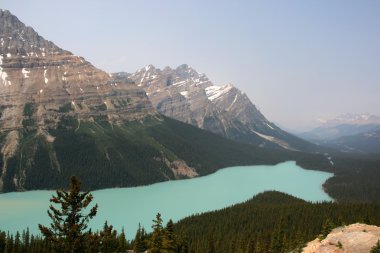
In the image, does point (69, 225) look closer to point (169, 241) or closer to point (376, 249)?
point (169, 241)

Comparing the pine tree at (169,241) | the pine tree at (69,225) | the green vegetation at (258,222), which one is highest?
the pine tree at (69,225)

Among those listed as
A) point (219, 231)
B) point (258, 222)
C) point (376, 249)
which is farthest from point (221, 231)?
point (376, 249)

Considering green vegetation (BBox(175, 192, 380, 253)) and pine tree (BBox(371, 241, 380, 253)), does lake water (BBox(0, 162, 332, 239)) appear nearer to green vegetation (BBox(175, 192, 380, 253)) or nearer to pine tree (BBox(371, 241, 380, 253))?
green vegetation (BBox(175, 192, 380, 253))

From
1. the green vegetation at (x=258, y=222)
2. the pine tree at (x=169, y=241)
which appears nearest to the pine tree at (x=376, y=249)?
the pine tree at (x=169, y=241)

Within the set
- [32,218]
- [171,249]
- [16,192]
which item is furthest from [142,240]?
A: [16,192]

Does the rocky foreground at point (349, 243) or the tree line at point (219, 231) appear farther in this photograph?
the rocky foreground at point (349, 243)

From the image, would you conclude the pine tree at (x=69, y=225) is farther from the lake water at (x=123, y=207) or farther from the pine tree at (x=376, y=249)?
the lake water at (x=123, y=207)

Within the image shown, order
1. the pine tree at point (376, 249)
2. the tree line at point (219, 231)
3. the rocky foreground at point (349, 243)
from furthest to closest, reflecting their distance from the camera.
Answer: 1. the rocky foreground at point (349, 243)
2. the pine tree at point (376, 249)
3. the tree line at point (219, 231)

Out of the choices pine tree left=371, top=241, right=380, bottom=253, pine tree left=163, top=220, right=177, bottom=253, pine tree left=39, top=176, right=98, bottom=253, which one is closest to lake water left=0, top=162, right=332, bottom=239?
pine tree left=163, top=220, right=177, bottom=253
